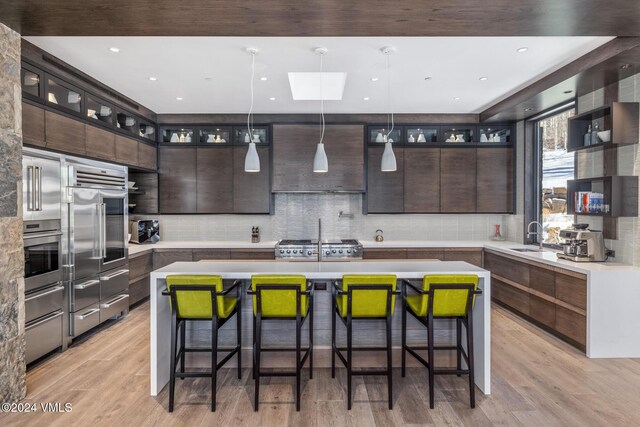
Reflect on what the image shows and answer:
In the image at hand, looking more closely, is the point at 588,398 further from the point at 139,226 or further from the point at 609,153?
the point at 139,226

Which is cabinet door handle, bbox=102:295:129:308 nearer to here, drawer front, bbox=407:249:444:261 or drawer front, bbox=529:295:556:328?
drawer front, bbox=407:249:444:261

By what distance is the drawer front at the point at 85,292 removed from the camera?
3.51 metres

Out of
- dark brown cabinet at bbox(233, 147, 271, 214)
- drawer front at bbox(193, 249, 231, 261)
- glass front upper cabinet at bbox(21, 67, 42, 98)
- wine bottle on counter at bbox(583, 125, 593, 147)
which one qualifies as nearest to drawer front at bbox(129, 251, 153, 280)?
drawer front at bbox(193, 249, 231, 261)

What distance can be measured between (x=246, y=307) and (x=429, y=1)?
8.80 ft

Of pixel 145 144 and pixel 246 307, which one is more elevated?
pixel 145 144

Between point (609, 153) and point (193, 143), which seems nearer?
point (609, 153)

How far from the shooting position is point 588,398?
257 cm

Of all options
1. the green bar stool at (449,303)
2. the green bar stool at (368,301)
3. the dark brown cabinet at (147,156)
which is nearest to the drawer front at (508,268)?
the green bar stool at (449,303)

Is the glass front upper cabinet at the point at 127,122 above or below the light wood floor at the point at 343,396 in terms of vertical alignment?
above

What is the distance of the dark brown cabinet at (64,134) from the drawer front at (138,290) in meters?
1.94

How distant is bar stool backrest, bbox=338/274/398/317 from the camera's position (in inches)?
96.6

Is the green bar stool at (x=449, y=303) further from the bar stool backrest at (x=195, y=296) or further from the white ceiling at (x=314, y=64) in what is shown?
the white ceiling at (x=314, y=64)

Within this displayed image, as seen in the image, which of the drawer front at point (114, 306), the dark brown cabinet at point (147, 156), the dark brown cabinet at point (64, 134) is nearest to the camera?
the dark brown cabinet at point (64, 134)

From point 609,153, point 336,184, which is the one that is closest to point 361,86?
point 336,184
